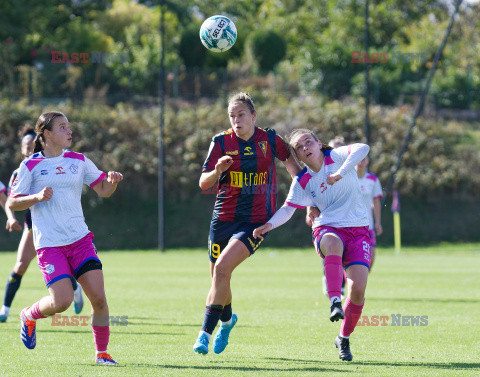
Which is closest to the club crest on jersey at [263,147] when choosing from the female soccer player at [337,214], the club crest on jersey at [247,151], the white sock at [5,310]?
the club crest on jersey at [247,151]

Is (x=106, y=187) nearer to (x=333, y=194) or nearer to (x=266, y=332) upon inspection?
(x=333, y=194)

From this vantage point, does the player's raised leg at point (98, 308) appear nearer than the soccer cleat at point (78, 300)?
Yes

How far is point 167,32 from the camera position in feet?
131

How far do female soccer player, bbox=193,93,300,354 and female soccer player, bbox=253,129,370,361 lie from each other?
0.58 ft

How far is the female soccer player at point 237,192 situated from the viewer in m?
6.69

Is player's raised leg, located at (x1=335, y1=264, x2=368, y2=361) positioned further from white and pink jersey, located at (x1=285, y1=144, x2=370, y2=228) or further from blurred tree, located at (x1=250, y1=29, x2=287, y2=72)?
blurred tree, located at (x1=250, y1=29, x2=287, y2=72)

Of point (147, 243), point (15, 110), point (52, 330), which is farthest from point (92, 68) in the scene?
point (52, 330)

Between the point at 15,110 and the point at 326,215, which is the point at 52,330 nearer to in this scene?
the point at 326,215

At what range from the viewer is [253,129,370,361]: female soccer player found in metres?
6.61

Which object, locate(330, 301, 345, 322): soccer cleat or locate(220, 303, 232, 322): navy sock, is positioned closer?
locate(330, 301, 345, 322): soccer cleat

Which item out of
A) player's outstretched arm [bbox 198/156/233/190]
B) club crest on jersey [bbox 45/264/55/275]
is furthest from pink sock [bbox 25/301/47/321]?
player's outstretched arm [bbox 198/156/233/190]

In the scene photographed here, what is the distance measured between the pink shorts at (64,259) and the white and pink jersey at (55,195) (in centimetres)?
5

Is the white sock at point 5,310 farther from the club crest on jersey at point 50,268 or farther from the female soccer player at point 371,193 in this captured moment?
the female soccer player at point 371,193

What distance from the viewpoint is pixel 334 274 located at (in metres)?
6.52
